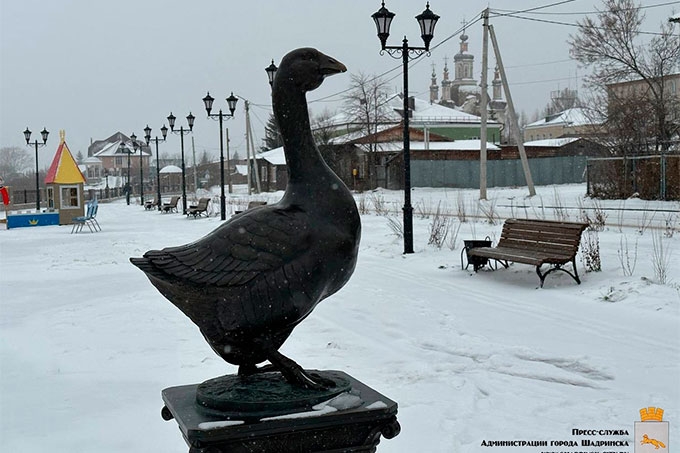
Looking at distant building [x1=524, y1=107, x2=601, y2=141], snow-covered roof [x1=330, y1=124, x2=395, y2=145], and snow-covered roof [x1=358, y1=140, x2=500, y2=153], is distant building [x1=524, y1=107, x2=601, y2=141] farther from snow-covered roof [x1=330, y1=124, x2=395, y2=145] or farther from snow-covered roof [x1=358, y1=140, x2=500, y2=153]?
snow-covered roof [x1=330, y1=124, x2=395, y2=145]

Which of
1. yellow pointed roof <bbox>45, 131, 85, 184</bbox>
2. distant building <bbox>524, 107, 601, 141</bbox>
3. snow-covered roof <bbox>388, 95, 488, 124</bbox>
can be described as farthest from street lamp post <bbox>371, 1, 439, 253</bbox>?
distant building <bbox>524, 107, 601, 141</bbox>

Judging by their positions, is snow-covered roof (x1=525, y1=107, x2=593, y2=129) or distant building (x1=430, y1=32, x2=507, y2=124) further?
distant building (x1=430, y1=32, x2=507, y2=124)

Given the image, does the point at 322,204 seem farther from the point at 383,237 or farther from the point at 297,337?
the point at 383,237

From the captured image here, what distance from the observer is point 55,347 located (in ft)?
22.7

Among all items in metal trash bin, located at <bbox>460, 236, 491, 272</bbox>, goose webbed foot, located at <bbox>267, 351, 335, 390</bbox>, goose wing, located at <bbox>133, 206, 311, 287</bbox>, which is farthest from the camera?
metal trash bin, located at <bbox>460, 236, 491, 272</bbox>

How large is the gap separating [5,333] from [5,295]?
8.91ft

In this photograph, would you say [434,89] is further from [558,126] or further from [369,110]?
[369,110]

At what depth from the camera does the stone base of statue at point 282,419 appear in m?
2.30

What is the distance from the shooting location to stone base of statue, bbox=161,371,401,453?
230 cm

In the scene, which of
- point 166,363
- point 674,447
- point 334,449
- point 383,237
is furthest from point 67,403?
point 383,237

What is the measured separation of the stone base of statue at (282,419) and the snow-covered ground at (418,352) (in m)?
2.05

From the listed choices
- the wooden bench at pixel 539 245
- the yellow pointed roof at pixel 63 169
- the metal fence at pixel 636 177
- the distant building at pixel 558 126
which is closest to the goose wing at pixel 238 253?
the wooden bench at pixel 539 245

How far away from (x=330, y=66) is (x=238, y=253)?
34.6 inches

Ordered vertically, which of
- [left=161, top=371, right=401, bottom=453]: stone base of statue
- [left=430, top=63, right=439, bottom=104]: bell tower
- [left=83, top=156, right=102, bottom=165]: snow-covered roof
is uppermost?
[left=430, top=63, right=439, bottom=104]: bell tower
